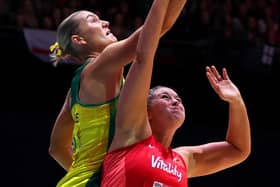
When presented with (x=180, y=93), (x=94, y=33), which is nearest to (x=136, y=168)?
(x=94, y=33)

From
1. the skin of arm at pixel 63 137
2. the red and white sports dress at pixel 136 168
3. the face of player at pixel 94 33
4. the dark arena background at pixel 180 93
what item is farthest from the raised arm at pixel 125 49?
the dark arena background at pixel 180 93

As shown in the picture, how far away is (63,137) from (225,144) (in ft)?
2.28

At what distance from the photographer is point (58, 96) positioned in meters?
5.32

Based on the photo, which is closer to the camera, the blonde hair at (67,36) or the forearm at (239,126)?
the blonde hair at (67,36)

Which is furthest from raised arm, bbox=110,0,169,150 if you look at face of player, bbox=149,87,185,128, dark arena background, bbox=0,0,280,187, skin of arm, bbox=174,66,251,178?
dark arena background, bbox=0,0,280,187

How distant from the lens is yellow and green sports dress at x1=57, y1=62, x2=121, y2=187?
8.32ft

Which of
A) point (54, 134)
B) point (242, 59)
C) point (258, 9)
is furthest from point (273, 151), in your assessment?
point (54, 134)

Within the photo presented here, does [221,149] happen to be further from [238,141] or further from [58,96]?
[58,96]

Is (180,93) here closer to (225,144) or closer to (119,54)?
(225,144)

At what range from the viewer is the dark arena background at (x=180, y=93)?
5.27m

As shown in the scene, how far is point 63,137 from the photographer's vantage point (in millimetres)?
2912

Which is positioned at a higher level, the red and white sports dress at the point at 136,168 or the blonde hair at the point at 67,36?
the blonde hair at the point at 67,36

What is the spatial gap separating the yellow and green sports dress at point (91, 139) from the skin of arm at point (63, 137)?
10.9 inches

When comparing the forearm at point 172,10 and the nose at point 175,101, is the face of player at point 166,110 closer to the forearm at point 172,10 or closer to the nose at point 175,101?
the nose at point 175,101
